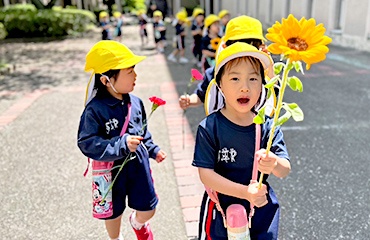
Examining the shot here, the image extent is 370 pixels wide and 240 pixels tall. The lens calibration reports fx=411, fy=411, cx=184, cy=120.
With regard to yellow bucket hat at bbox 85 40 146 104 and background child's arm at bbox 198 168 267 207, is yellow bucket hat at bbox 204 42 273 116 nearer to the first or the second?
background child's arm at bbox 198 168 267 207

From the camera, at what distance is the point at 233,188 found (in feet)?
5.96

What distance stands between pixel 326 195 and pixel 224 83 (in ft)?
7.28

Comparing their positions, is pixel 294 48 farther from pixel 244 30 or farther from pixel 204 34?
pixel 204 34

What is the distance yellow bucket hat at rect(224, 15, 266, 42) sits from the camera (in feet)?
8.75

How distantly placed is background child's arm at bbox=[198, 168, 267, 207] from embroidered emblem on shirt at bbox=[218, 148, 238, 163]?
8 centimetres

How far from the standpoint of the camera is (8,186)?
3939 millimetres

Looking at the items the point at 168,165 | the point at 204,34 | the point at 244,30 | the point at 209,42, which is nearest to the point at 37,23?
the point at 204,34

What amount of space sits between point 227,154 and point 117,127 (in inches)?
30.4

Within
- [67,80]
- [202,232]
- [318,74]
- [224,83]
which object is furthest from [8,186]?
[318,74]

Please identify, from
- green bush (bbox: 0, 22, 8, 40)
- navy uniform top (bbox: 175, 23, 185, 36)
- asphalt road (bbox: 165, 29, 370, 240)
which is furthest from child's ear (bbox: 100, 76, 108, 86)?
green bush (bbox: 0, 22, 8, 40)

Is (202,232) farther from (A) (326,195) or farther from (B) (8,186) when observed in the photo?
(B) (8,186)

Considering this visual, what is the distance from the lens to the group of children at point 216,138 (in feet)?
5.91

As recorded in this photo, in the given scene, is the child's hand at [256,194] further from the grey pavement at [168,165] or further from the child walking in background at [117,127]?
the grey pavement at [168,165]

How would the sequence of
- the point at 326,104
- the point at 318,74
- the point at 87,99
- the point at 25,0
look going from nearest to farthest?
the point at 87,99 < the point at 326,104 < the point at 318,74 < the point at 25,0
